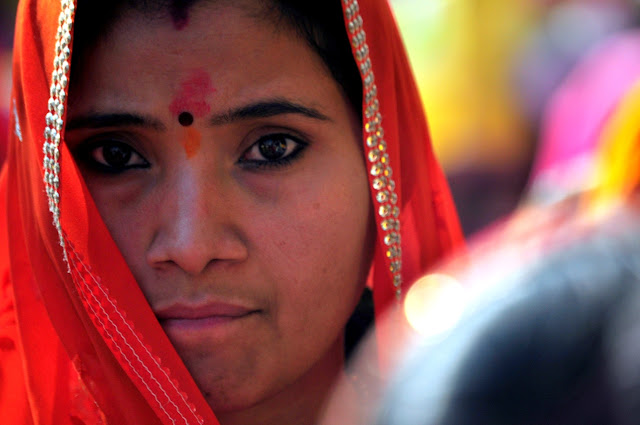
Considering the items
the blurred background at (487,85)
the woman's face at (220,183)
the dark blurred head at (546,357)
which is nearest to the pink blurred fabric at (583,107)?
the blurred background at (487,85)

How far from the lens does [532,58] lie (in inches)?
140

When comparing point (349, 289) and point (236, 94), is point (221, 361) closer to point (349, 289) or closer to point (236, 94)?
point (349, 289)

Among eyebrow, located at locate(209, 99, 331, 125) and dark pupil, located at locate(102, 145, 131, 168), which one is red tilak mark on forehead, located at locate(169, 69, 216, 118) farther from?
dark pupil, located at locate(102, 145, 131, 168)

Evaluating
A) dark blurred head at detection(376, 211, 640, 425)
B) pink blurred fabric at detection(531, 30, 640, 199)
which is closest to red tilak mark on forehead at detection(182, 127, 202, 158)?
dark blurred head at detection(376, 211, 640, 425)

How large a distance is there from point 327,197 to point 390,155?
0.20m

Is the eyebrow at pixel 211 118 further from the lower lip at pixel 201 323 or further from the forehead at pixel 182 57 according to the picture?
the lower lip at pixel 201 323

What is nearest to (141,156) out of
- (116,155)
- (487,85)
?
(116,155)

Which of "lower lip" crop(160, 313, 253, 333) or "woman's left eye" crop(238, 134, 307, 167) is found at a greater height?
"woman's left eye" crop(238, 134, 307, 167)

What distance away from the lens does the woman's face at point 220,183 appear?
A: 4.07 feet

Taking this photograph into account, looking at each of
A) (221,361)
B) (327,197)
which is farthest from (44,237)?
(327,197)

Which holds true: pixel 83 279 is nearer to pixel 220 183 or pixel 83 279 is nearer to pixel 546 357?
pixel 220 183

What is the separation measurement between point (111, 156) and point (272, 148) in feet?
0.98

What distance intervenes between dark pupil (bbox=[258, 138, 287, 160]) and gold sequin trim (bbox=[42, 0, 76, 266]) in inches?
14.1

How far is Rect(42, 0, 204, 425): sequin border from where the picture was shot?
124cm
